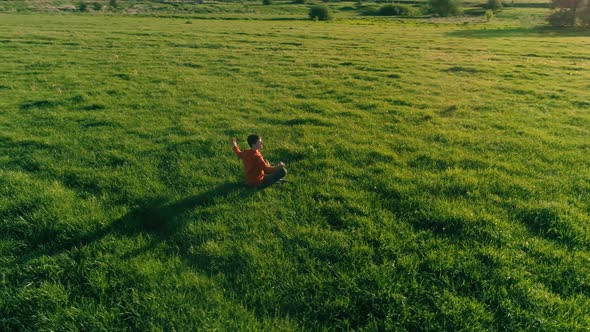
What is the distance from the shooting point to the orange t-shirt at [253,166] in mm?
6441

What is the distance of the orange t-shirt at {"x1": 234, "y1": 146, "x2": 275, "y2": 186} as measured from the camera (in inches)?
→ 254

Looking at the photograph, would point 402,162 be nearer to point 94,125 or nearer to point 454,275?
point 454,275

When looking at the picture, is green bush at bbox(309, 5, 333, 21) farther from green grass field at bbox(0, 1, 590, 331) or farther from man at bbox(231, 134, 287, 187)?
man at bbox(231, 134, 287, 187)

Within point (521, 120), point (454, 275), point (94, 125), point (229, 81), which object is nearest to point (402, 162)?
point (454, 275)

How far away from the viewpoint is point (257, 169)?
21.7ft

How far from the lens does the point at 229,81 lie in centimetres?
1588

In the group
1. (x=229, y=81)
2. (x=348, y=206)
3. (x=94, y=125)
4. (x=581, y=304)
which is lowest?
(x=581, y=304)

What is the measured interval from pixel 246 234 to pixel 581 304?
4.31m

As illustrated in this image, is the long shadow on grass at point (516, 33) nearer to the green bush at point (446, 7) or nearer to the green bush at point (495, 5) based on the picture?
the green bush at point (446, 7)

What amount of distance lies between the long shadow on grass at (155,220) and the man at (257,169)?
8.8 inches

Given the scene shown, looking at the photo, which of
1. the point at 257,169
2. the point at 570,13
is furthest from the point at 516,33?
the point at 257,169

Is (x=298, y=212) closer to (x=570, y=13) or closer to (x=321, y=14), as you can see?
(x=570, y=13)

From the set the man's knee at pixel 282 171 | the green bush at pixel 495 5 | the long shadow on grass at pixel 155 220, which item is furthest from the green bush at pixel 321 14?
the long shadow on grass at pixel 155 220

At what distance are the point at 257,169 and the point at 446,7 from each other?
89025 mm
